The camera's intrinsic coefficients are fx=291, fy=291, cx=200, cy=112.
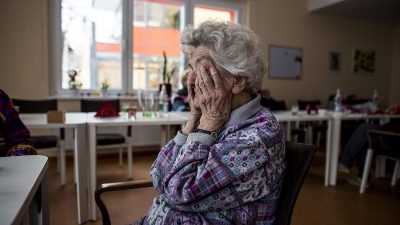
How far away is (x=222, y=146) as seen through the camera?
2.78ft

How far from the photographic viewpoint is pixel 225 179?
0.80 m

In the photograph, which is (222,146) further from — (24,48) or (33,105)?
(24,48)

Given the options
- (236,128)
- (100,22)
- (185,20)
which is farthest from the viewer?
(185,20)

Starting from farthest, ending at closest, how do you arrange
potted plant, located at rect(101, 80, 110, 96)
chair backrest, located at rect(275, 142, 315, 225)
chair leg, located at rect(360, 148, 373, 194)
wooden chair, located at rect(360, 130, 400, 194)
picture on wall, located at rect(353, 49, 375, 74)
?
1. picture on wall, located at rect(353, 49, 375, 74)
2. potted plant, located at rect(101, 80, 110, 96)
3. chair leg, located at rect(360, 148, 373, 194)
4. wooden chair, located at rect(360, 130, 400, 194)
5. chair backrest, located at rect(275, 142, 315, 225)

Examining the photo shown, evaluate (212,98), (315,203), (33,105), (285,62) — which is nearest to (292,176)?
(212,98)

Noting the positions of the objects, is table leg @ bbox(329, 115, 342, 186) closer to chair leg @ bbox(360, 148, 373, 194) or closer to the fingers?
chair leg @ bbox(360, 148, 373, 194)

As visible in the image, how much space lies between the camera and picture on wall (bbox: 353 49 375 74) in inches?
240

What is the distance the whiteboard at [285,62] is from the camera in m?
5.18

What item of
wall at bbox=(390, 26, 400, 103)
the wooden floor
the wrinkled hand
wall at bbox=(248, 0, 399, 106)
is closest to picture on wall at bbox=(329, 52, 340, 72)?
wall at bbox=(248, 0, 399, 106)

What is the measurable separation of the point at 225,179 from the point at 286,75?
4.87 meters

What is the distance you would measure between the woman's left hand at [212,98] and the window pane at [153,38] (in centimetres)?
351

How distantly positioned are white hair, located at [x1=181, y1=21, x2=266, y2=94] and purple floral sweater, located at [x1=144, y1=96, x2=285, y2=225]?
0.12 metres

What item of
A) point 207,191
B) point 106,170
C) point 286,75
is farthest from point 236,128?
point 286,75

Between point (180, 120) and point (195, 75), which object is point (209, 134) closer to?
point (195, 75)
